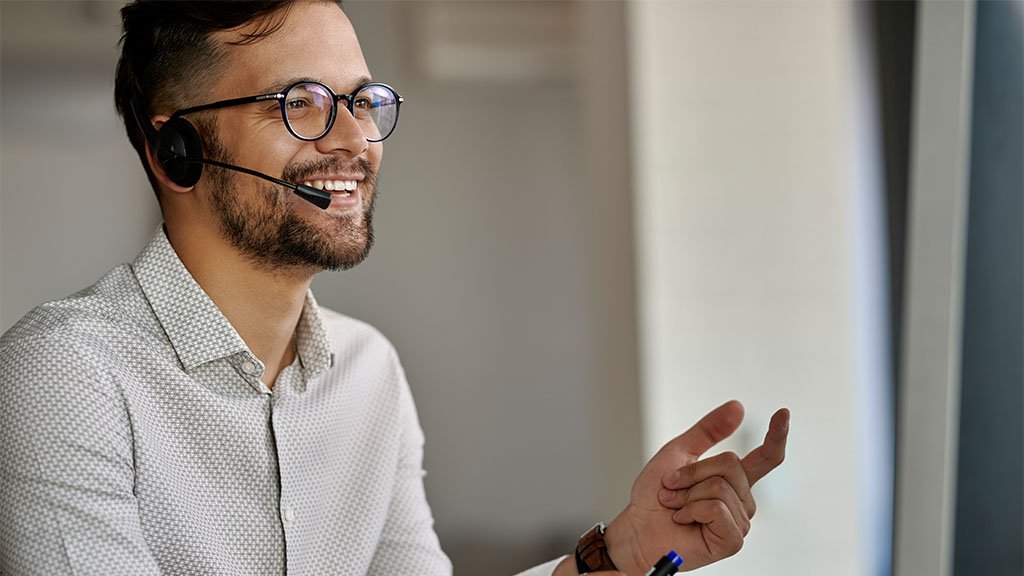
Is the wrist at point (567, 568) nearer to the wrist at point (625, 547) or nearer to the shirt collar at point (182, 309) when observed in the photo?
the wrist at point (625, 547)

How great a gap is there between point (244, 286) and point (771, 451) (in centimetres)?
70

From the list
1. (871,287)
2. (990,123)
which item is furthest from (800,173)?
(990,123)

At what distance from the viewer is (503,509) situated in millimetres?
2680

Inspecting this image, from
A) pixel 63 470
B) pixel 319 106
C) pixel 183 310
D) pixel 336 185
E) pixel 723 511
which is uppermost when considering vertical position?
pixel 319 106

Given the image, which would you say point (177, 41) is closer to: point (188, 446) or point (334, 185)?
point (334, 185)

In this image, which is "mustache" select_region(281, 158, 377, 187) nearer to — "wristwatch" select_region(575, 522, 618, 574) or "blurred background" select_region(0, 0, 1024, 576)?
"wristwatch" select_region(575, 522, 618, 574)

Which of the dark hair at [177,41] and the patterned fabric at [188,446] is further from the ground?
the dark hair at [177,41]

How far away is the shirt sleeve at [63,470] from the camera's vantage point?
1.10 meters

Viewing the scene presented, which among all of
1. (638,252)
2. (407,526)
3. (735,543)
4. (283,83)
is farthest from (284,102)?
(638,252)

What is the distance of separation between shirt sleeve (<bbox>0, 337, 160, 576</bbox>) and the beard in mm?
248

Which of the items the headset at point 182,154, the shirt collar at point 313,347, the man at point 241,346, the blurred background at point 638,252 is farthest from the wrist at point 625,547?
the blurred background at point 638,252

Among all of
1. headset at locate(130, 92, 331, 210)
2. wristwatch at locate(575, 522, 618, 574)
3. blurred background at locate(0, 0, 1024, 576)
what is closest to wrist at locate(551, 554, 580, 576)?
wristwatch at locate(575, 522, 618, 574)

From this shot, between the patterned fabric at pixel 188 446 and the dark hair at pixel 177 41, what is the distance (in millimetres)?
191

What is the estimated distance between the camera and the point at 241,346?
1.31 metres
